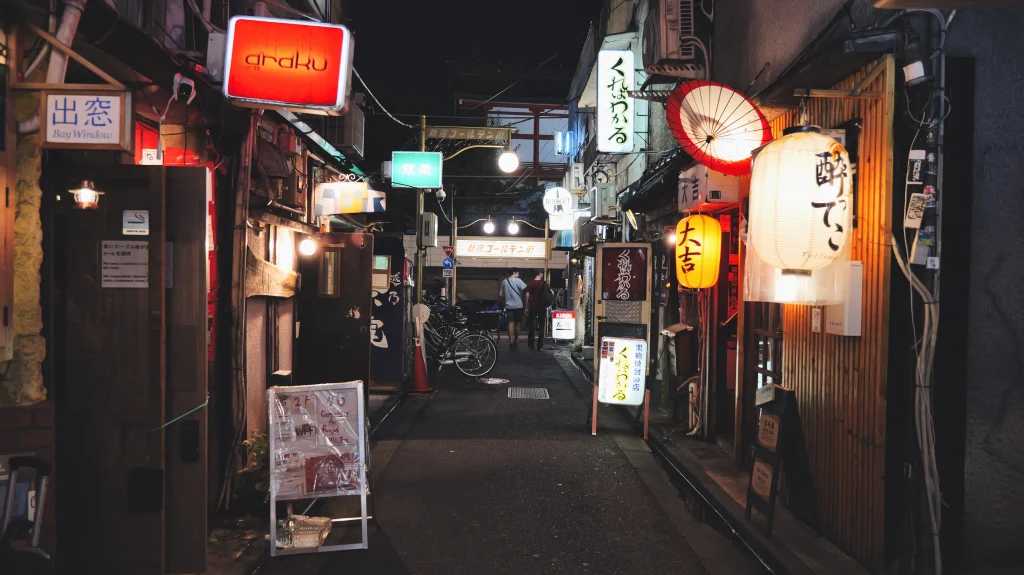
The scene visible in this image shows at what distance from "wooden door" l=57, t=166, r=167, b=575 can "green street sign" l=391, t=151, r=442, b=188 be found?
11085 millimetres

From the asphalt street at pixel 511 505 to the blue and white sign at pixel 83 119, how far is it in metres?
3.90

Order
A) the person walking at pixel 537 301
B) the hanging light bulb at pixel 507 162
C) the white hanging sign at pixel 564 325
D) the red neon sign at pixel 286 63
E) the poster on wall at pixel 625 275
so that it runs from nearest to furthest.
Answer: the red neon sign at pixel 286 63
the poster on wall at pixel 625 275
the hanging light bulb at pixel 507 162
the person walking at pixel 537 301
the white hanging sign at pixel 564 325

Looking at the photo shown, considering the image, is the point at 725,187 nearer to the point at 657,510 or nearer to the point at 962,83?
the point at 962,83

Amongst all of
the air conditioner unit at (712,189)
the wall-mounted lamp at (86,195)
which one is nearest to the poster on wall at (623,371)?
the air conditioner unit at (712,189)

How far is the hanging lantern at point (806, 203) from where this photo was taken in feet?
17.7

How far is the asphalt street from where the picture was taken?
5887 millimetres

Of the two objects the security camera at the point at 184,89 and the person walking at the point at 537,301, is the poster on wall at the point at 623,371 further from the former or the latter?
the person walking at the point at 537,301

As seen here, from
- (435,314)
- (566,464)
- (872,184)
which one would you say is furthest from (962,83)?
(435,314)

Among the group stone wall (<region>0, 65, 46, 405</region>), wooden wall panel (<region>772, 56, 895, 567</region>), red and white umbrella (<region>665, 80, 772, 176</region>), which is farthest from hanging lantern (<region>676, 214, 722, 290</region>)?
stone wall (<region>0, 65, 46, 405</region>)

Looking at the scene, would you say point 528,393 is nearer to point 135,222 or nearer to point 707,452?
point 707,452

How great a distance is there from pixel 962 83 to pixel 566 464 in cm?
646

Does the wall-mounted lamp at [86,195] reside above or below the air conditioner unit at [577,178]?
below

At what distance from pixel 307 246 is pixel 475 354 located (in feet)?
26.1

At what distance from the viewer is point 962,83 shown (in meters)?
5.26
